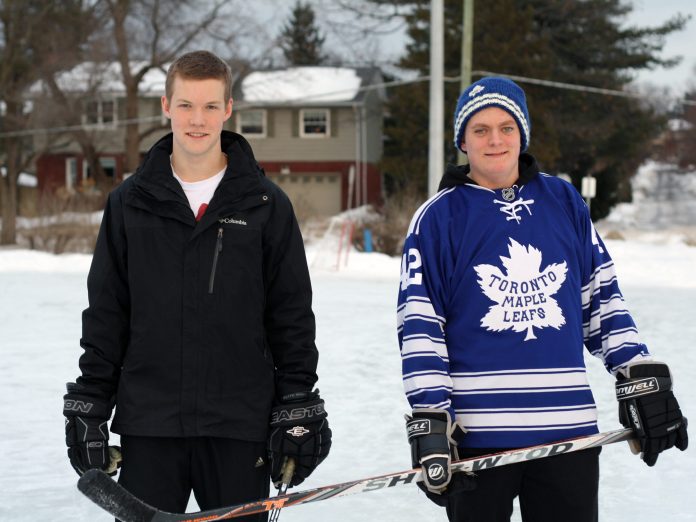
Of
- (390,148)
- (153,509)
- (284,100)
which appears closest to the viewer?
(153,509)

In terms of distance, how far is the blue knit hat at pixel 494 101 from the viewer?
2178 millimetres

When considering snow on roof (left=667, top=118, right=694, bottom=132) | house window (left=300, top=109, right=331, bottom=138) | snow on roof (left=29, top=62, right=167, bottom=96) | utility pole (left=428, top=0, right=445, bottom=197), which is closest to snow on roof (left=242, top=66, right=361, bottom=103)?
house window (left=300, top=109, right=331, bottom=138)

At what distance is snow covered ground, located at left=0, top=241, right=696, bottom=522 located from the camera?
350cm

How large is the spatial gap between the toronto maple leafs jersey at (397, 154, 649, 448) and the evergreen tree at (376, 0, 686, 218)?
21966mm

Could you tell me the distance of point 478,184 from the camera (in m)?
2.22

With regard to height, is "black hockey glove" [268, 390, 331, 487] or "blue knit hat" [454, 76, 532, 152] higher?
"blue knit hat" [454, 76, 532, 152]

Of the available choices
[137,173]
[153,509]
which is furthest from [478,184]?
[153,509]

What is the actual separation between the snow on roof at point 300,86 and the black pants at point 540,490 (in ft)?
87.5

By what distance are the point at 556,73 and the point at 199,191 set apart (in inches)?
1015

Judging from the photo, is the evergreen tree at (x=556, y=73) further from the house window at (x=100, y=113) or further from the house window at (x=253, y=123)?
the house window at (x=100, y=113)

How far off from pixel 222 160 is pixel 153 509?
0.88m

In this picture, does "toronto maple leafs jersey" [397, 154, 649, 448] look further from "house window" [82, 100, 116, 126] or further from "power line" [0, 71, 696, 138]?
"house window" [82, 100, 116, 126]

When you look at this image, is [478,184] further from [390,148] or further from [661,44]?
[661,44]

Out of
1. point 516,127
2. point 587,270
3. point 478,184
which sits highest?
point 516,127
